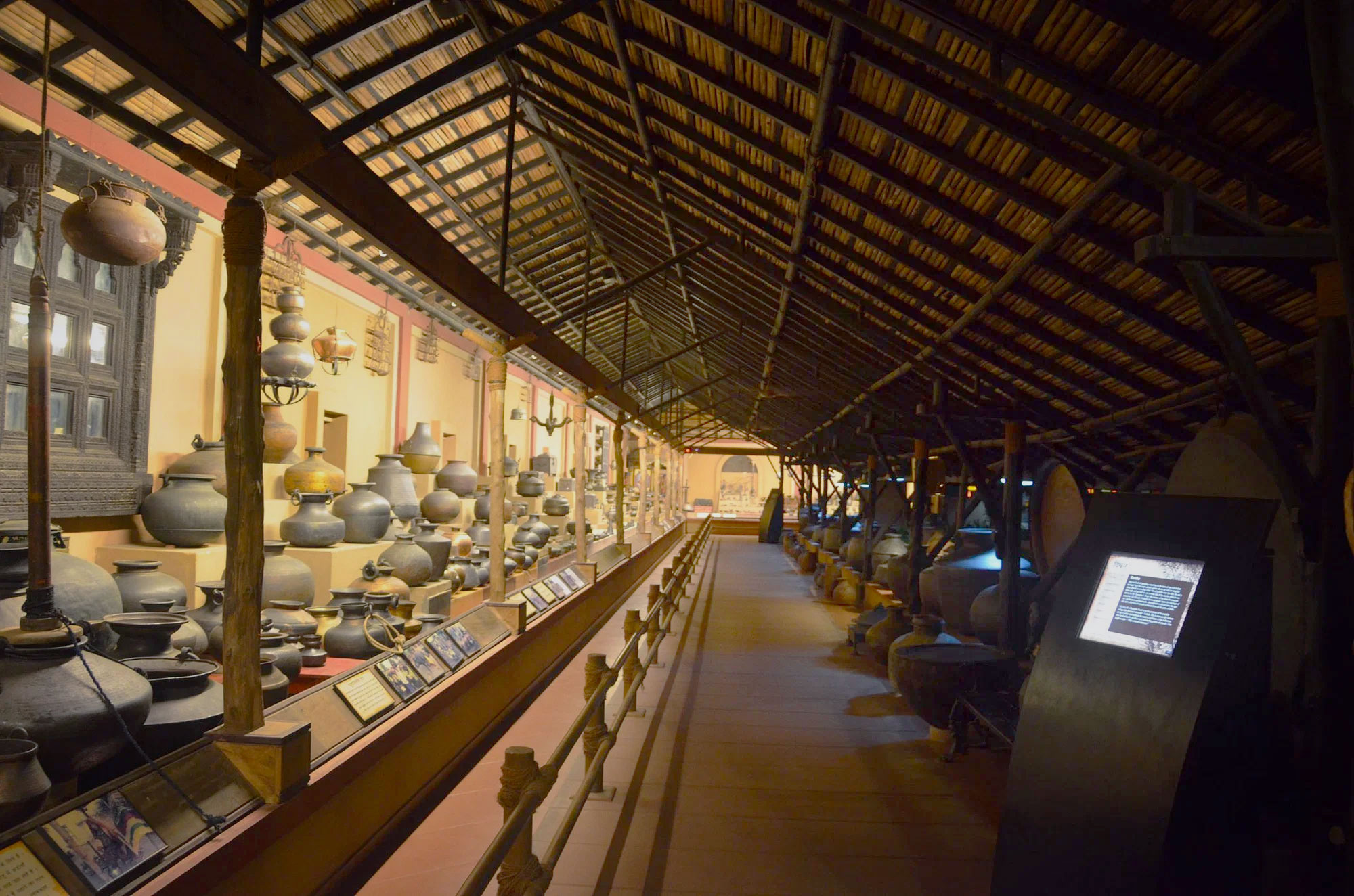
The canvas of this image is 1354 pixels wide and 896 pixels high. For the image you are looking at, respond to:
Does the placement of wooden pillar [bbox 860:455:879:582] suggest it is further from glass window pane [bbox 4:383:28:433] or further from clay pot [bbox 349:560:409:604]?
glass window pane [bbox 4:383:28:433]

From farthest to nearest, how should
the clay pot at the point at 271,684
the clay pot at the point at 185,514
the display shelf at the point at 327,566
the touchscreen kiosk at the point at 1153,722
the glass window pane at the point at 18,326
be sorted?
the display shelf at the point at 327,566 < the clay pot at the point at 185,514 < the glass window pane at the point at 18,326 < the clay pot at the point at 271,684 < the touchscreen kiosk at the point at 1153,722

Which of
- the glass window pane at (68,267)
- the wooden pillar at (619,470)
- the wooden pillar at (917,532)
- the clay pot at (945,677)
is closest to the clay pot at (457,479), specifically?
the wooden pillar at (619,470)

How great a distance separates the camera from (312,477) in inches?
A: 235

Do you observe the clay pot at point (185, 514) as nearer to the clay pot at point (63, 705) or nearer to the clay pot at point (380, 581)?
the clay pot at point (380, 581)

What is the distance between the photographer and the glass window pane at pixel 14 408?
15.0 feet

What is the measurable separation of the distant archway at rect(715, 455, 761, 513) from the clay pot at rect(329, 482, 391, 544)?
96.4ft

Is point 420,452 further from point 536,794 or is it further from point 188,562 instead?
point 536,794

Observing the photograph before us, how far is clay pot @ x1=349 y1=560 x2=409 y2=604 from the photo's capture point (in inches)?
186

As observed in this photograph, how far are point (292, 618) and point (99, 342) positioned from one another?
310 centimetres

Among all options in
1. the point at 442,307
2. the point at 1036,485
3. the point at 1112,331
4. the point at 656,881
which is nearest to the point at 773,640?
the point at 1036,485

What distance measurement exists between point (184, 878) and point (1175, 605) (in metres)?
2.72

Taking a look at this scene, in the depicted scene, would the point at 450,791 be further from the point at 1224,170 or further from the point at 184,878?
the point at 1224,170

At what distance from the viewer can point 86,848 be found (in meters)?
1.77

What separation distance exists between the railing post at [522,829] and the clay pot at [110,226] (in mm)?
2831
